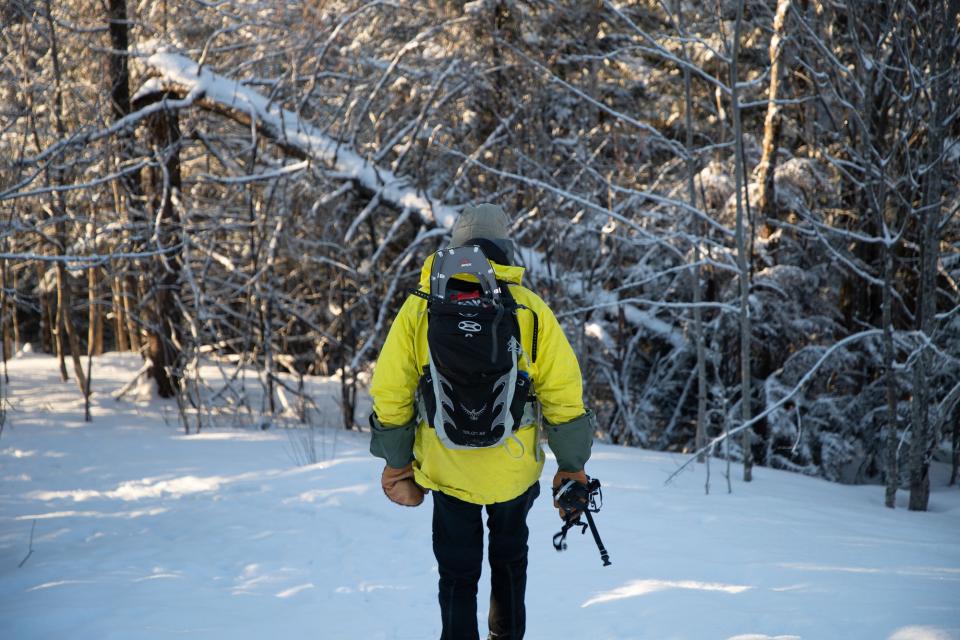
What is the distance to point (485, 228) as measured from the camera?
274 cm

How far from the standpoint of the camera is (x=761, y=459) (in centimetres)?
968

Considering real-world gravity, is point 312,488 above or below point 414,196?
below

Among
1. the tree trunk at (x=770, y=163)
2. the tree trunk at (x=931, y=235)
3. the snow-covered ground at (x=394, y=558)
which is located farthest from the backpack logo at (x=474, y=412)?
the tree trunk at (x=770, y=163)

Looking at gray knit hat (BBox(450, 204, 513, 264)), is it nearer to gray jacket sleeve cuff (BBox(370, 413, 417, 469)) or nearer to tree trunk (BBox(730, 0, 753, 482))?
gray jacket sleeve cuff (BBox(370, 413, 417, 469))

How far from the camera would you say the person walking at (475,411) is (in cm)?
250

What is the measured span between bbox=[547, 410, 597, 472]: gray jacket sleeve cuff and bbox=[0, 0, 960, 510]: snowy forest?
4688 mm

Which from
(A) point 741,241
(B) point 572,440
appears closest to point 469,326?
(B) point 572,440

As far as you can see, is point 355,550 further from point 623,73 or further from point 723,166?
point 623,73

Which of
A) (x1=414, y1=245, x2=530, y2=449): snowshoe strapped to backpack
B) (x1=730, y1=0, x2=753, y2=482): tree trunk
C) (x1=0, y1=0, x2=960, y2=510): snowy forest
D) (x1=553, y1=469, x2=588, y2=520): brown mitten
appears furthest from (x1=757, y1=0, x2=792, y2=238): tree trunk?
(x1=414, y1=245, x2=530, y2=449): snowshoe strapped to backpack

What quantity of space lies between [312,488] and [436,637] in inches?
100

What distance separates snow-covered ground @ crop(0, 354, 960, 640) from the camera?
3340 mm

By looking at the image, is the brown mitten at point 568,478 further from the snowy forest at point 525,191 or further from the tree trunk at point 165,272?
the tree trunk at point 165,272

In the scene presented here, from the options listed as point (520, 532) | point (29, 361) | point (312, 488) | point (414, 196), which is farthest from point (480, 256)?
point (29, 361)

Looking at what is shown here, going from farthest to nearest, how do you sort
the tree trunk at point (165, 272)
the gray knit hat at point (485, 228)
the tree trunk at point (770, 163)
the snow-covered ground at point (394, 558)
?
the tree trunk at point (165, 272)
the tree trunk at point (770, 163)
the snow-covered ground at point (394, 558)
the gray knit hat at point (485, 228)
